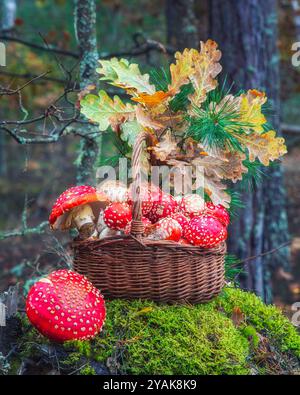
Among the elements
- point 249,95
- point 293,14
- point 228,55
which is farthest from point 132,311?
point 293,14

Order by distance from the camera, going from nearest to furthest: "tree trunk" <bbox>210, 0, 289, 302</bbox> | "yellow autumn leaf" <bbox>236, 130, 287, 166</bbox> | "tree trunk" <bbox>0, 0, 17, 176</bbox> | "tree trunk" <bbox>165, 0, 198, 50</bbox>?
1. "yellow autumn leaf" <bbox>236, 130, 287, 166</bbox>
2. "tree trunk" <bbox>210, 0, 289, 302</bbox>
3. "tree trunk" <bbox>165, 0, 198, 50</bbox>
4. "tree trunk" <bbox>0, 0, 17, 176</bbox>

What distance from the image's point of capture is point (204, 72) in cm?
236

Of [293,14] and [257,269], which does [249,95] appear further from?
[293,14]

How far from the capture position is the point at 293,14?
8086mm

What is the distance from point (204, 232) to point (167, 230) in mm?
155

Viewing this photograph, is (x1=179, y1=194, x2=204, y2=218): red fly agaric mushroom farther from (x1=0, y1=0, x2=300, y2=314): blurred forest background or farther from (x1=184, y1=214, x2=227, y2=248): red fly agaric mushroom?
(x1=0, y1=0, x2=300, y2=314): blurred forest background

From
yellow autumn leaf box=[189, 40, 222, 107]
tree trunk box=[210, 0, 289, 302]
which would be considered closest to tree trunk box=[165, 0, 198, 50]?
tree trunk box=[210, 0, 289, 302]

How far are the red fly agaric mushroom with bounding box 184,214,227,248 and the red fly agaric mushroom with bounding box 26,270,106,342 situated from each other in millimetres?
481

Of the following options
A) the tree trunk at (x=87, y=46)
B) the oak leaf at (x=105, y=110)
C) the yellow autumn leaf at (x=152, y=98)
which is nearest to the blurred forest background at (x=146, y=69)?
the tree trunk at (x=87, y=46)

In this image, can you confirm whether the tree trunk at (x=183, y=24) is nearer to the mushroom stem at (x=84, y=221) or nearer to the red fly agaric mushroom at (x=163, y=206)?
the red fly agaric mushroom at (x=163, y=206)

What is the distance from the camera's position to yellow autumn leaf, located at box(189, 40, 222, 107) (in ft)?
7.68

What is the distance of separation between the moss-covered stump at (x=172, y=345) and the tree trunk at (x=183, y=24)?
10.2 ft

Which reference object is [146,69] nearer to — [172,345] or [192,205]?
[192,205]
